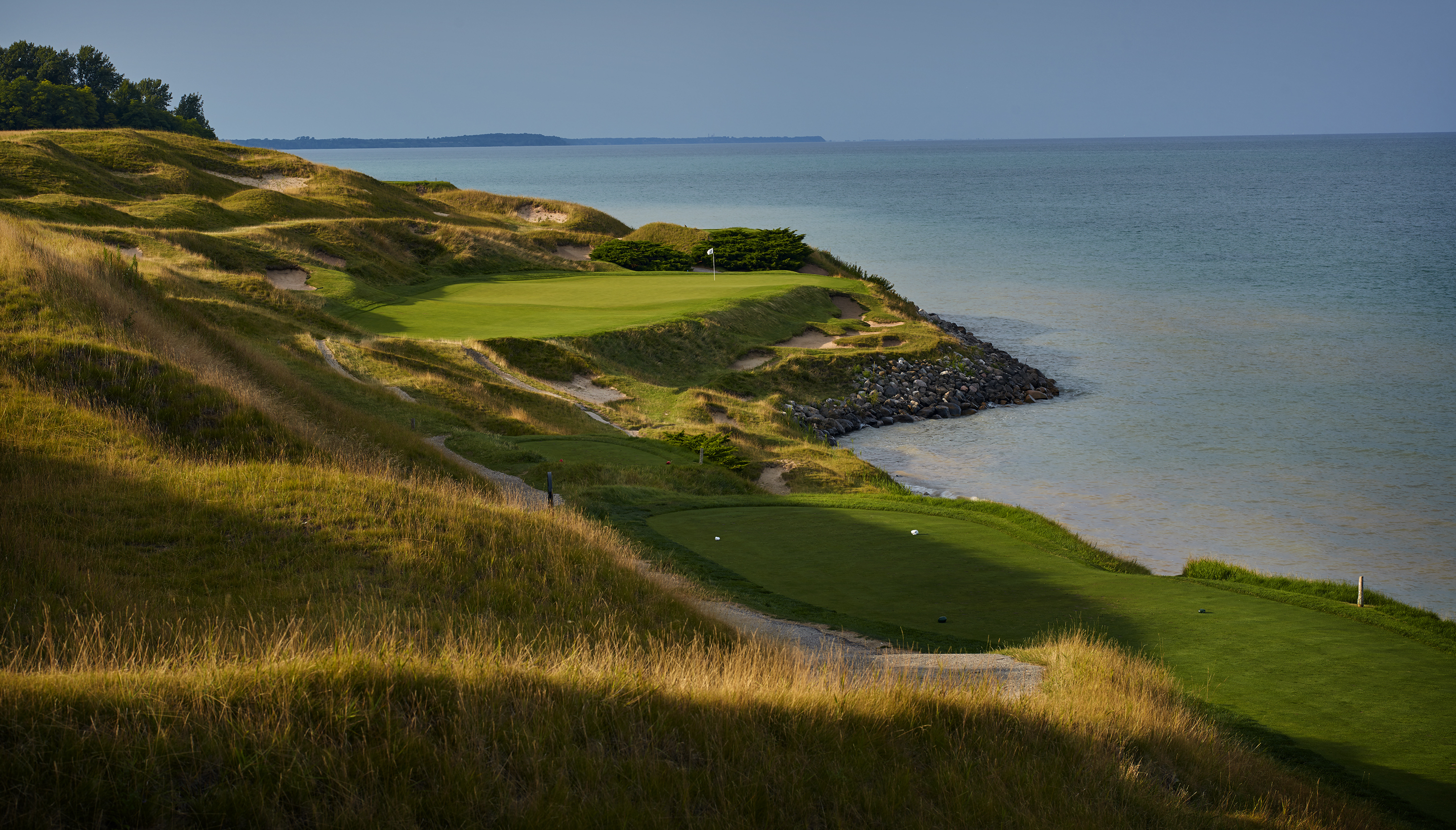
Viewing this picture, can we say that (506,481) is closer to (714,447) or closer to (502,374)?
(714,447)

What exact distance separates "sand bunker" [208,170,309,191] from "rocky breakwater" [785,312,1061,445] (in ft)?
134

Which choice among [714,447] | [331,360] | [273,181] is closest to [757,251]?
[273,181]

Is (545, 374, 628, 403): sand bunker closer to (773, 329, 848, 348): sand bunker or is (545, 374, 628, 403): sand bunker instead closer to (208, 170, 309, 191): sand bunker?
(773, 329, 848, 348): sand bunker

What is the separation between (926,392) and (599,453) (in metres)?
18.3

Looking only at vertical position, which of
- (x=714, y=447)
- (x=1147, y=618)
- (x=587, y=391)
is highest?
(x=1147, y=618)

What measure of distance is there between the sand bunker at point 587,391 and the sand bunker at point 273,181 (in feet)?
121

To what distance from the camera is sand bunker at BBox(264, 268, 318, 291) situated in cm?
3562

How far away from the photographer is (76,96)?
81.2m

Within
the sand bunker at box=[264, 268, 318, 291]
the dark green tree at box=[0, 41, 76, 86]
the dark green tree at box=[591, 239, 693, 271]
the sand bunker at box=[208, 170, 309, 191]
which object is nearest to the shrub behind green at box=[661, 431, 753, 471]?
the sand bunker at box=[264, 268, 318, 291]

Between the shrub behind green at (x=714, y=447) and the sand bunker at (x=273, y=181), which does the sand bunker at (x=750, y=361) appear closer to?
the shrub behind green at (x=714, y=447)

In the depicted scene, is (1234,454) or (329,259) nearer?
(1234,454)

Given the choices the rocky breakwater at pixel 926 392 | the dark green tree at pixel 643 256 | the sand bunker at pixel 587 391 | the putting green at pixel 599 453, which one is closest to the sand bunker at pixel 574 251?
the dark green tree at pixel 643 256

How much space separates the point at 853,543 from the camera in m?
12.3

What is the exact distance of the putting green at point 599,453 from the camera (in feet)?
60.8
